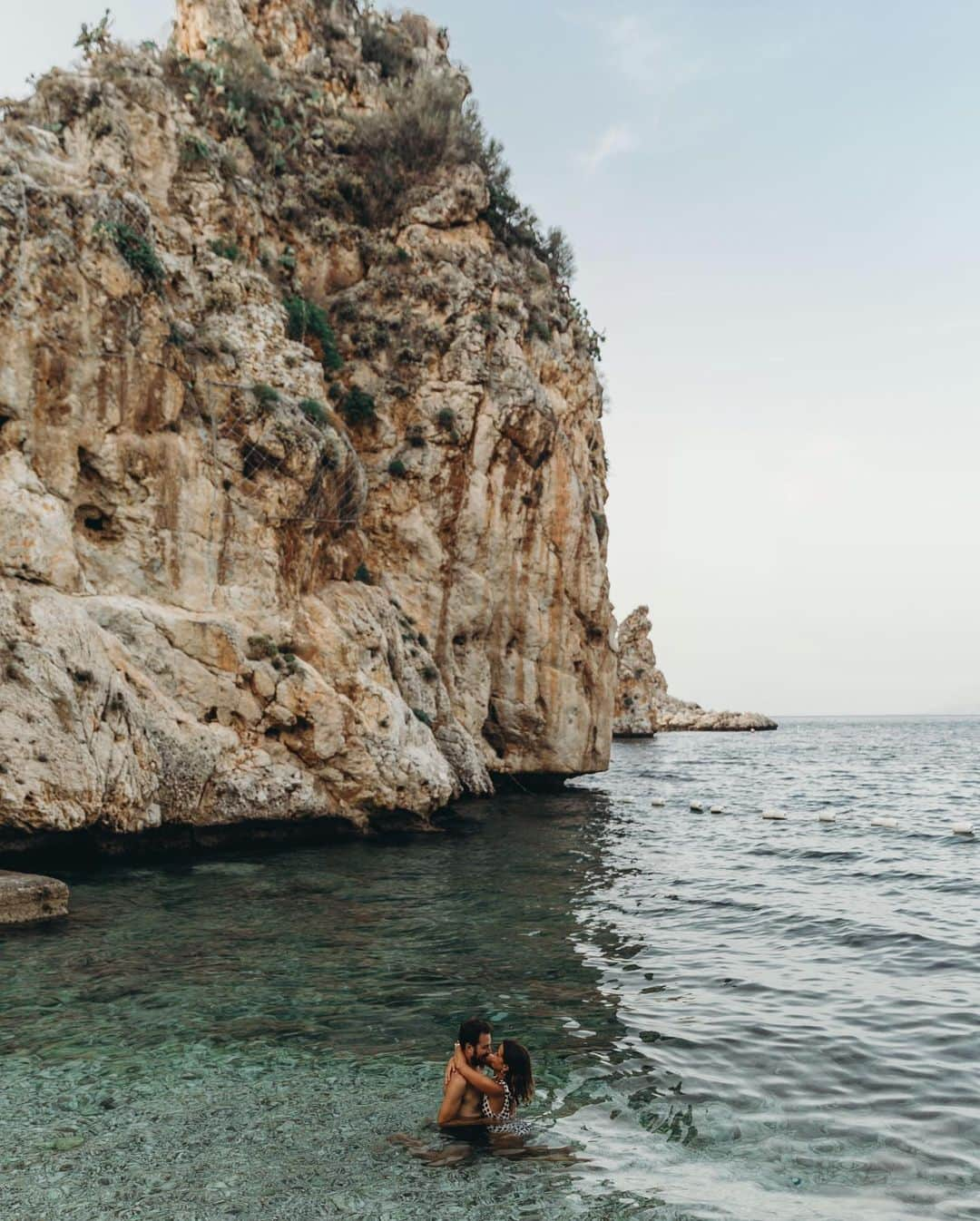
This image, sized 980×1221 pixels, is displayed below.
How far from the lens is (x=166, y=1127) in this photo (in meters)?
6.73

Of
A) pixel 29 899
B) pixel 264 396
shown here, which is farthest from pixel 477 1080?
Answer: pixel 264 396

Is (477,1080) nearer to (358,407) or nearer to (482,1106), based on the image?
(482,1106)

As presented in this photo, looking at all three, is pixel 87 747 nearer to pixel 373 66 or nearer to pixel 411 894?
pixel 411 894

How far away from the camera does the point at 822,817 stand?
27969mm

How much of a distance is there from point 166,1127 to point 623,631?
328 ft

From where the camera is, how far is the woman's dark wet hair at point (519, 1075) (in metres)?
7.08

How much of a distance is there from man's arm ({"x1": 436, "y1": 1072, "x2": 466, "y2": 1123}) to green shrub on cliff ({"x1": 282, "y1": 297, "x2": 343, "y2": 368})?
25.6 m

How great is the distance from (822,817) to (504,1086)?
77.5 feet

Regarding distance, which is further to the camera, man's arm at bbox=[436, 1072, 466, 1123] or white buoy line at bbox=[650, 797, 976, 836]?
white buoy line at bbox=[650, 797, 976, 836]

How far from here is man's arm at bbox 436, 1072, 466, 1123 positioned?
22.4 feet

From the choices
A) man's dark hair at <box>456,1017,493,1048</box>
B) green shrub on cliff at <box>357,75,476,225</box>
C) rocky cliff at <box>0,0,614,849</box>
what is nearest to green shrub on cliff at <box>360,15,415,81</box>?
rocky cliff at <box>0,0,614,849</box>

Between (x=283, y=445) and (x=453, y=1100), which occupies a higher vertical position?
(x=283, y=445)

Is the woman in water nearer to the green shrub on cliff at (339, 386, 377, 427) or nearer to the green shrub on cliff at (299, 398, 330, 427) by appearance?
the green shrub on cliff at (299, 398, 330, 427)

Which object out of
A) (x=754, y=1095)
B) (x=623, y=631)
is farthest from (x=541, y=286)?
(x=623, y=631)
